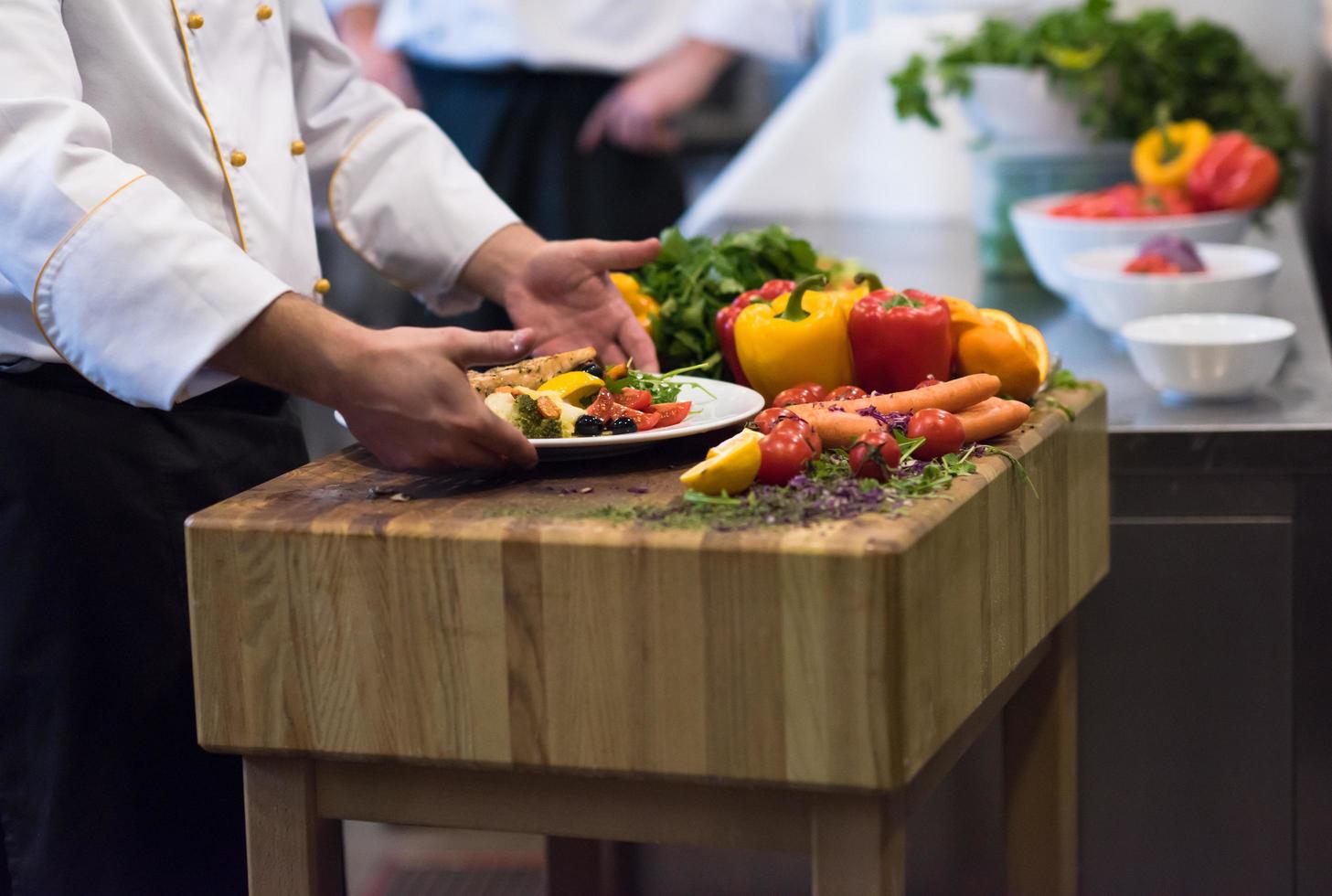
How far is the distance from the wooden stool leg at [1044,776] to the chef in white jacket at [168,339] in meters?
0.47

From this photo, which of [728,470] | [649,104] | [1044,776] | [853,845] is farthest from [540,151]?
[853,845]

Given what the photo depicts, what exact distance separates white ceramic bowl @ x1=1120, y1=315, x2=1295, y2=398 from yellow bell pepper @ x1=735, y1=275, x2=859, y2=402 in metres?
0.54

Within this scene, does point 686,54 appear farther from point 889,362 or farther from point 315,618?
point 315,618

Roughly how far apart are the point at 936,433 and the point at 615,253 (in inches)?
17.3

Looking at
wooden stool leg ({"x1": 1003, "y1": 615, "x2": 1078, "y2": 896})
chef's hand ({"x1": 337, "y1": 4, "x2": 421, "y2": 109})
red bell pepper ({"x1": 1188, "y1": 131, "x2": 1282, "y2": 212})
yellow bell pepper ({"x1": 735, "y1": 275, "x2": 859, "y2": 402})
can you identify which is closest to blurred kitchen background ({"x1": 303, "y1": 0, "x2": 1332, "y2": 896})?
red bell pepper ({"x1": 1188, "y1": 131, "x2": 1282, "y2": 212})

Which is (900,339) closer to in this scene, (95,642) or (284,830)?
(284,830)

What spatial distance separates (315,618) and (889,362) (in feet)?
1.64

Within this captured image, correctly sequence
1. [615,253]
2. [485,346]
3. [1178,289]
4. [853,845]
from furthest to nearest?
[1178,289] < [615,253] < [485,346] < [853,845]

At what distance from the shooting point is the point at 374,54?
315 cm

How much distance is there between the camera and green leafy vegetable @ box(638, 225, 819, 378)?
1.57 m

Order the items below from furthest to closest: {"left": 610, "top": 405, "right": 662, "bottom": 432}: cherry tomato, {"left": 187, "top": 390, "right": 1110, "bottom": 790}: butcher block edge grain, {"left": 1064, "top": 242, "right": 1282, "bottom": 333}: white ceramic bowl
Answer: {"left": 1064, "top": 242, "right": 1282, "bottom": 333}: white ceramic bowl
{"left": 610, "top": 405, "right": 662, "bottom": 432}: cherry tomato
{"left": 187, "top": 390, "right": 1110, "bottom": 790}: butcher block edge grain

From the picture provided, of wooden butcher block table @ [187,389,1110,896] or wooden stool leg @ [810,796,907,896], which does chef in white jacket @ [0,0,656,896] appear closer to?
wooden butcher block table @ [187,389,1110,896]

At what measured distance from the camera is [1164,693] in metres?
1.76

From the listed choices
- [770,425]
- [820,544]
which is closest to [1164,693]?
[770,425]
